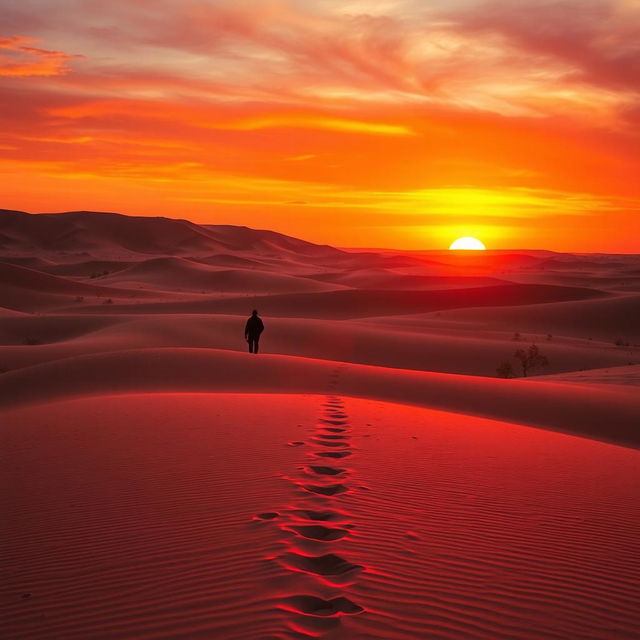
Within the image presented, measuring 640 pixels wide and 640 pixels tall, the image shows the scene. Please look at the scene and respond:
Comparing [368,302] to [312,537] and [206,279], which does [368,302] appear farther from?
[312,537]

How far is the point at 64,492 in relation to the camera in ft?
21.4

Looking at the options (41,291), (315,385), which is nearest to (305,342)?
(315,385)

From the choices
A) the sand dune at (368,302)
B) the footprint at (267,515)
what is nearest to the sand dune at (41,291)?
the sand dune at (368,302)

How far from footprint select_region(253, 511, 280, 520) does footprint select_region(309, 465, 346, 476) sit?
1456 mm

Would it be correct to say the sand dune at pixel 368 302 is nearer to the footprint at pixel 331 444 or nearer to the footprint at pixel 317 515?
the footprint at pixel 331 444

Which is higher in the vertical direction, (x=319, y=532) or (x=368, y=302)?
(x=368, y=302)

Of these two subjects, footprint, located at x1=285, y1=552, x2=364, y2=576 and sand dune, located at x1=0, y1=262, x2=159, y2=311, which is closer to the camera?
footprint, located at x1=285, y1=552, x2=364, y2=576

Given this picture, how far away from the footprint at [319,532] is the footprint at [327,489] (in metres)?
0.96

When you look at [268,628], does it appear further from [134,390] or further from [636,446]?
[134,390]

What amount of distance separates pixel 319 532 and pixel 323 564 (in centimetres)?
61

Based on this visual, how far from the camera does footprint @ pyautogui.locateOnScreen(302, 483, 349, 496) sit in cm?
645

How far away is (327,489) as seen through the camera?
21.6 ft

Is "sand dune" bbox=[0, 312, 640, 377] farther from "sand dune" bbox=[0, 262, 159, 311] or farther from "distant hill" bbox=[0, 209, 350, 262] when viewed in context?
"distant hill" bbox=[0, 209, 350, 262]

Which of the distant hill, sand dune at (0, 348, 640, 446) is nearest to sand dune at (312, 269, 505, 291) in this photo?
the distant hill
